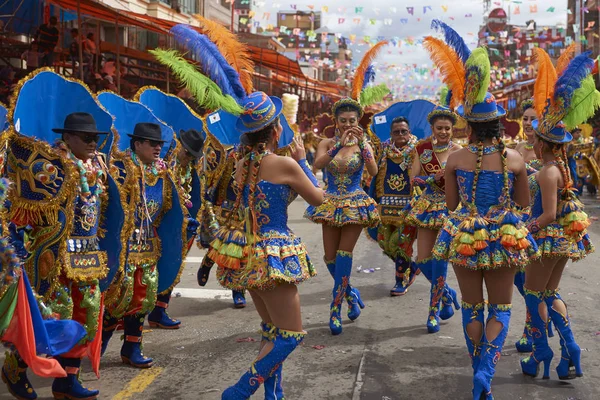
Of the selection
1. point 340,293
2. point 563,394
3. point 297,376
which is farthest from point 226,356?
point 563,394

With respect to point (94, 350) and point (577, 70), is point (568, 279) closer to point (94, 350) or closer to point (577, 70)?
point (577, 70)

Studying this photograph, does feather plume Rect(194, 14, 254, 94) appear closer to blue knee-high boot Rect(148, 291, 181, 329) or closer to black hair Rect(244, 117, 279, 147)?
black hair Rect(244, 117, 279, 147)

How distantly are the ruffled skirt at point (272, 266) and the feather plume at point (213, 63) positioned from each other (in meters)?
0.96

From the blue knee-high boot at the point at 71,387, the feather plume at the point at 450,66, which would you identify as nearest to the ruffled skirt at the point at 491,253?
the feather plume at the point at 450,66

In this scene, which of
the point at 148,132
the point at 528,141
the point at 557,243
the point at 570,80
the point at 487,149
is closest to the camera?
the point at 487,149

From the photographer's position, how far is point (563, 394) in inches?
184

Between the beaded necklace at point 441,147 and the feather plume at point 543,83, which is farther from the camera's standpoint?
the beaded necklace at point 441,147

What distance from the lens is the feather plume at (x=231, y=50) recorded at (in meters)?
4.73

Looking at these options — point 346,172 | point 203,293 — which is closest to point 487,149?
point 346,172

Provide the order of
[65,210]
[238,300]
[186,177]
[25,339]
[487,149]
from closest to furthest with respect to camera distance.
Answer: [25,339] → [65,210] → [487,149] → [186,177] → [238,300]

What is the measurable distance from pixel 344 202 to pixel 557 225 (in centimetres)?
214

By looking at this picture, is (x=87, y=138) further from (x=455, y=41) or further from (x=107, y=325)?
(x=455, y=41)

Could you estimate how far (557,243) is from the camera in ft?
16.0

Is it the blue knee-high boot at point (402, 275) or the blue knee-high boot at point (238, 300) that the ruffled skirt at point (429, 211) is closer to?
the blue knee-high boot at point (402, 275)
